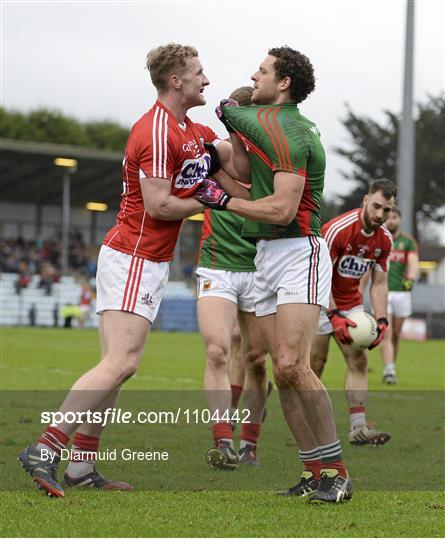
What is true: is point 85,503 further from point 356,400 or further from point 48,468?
point 356,400

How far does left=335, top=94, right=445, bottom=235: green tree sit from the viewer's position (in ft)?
235

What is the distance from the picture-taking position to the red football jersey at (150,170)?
641cm

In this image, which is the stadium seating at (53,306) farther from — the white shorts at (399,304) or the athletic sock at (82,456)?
the athletic sock at (82,456)

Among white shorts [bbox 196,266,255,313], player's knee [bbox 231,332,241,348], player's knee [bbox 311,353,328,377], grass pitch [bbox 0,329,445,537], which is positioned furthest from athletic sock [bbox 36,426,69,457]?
player's knee [bbox 231,332,241,348]

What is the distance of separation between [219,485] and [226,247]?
250cm

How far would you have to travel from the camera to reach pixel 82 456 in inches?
263

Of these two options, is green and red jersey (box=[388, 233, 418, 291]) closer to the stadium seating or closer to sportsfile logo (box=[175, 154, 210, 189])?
sportsfile logo (box=[175, 154, 210, 189])

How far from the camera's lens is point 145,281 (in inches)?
255

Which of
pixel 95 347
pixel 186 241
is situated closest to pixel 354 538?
pixel 95 347

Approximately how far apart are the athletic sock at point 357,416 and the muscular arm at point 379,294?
32.4 inches

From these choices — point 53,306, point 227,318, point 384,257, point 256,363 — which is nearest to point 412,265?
point 384,257

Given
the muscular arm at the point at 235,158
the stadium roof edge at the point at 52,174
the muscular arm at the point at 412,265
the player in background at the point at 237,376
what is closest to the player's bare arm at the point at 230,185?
the muscular arm at the point at 235,158

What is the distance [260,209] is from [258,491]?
1.70 m

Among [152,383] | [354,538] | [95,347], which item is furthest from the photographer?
[95,347]
